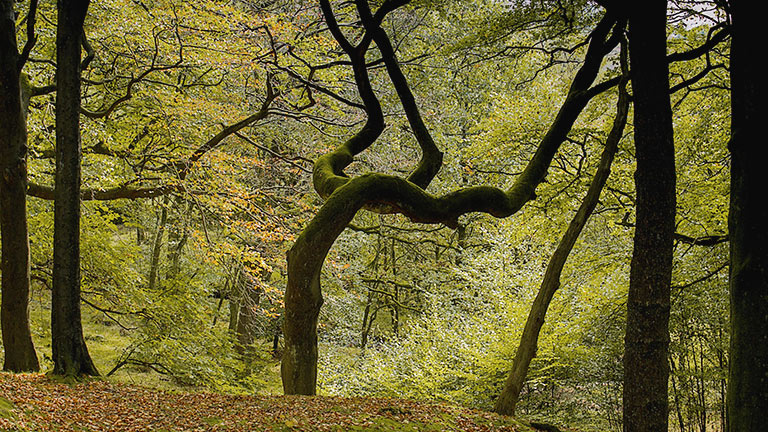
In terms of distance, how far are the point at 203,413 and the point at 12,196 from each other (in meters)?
3.39

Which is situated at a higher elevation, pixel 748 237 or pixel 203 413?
pixel 748 237

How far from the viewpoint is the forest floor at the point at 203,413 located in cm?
407

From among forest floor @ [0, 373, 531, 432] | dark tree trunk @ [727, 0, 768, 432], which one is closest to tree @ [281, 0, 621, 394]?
forest floor @ [0, 373, 531, 432]

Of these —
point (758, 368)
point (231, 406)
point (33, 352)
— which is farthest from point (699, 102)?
point (33, 352)

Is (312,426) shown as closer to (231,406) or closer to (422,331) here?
(231,406)

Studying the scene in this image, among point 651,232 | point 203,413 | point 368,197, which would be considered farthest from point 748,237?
point 203,413

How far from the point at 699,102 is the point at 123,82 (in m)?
8.43

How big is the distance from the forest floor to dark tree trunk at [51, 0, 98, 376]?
381mm

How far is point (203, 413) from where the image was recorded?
15.4 ft

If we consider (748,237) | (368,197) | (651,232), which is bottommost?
(748,237)

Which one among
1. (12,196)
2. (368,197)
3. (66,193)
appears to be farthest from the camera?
(12,196)

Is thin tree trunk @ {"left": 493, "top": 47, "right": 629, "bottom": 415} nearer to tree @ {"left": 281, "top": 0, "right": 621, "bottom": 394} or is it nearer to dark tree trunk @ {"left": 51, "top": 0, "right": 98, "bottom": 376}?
A: tree @ {"left": 281, "top": 0, "right": 621, "bottom": 394}

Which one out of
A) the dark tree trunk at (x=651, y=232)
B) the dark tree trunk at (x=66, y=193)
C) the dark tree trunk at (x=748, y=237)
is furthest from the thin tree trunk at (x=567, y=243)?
the dark tree trunk at (x=66, y=193)

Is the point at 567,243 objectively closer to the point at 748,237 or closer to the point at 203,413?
the point at 748,237
